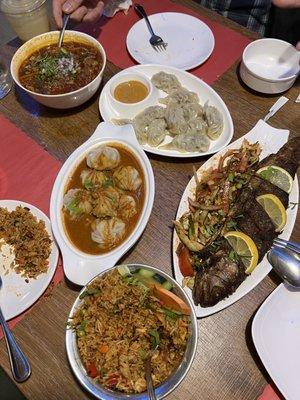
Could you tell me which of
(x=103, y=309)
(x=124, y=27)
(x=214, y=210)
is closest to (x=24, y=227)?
(x=103, y=309)

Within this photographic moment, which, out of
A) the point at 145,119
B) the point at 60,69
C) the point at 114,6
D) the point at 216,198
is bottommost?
the point at 216,198

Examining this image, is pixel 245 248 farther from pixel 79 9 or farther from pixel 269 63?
pixel 79 9

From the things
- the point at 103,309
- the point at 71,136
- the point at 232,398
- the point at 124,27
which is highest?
the point at 124,27

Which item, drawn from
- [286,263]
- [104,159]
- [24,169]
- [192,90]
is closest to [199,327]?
[286,263]

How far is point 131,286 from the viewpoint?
167cm

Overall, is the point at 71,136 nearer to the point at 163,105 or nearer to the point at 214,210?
the point at 163,105

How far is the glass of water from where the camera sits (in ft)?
8.34

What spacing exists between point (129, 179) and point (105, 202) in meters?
0.17

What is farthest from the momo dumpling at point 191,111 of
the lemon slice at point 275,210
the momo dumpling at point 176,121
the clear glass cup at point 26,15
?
the clear glass cup at point 26,15

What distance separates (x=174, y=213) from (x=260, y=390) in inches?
36.3

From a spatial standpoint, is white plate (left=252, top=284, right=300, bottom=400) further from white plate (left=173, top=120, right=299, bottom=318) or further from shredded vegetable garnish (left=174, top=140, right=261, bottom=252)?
shredded vegetable garnish (left=174, top=140, right=261, bottom=252)

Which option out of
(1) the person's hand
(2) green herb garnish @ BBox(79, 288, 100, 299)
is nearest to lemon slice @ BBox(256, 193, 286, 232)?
(2) green herb garnish @ BBox(79, 288, 100, 299)

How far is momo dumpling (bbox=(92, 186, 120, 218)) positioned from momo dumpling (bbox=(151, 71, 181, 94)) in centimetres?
83

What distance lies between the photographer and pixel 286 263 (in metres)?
1.77
